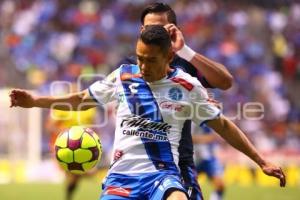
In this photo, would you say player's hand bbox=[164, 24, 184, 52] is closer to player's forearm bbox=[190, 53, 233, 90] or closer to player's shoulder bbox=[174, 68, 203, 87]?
player's forearm bbox=[190, 53, 233, 90]

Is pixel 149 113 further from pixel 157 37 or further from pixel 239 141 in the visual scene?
pixel 239 141

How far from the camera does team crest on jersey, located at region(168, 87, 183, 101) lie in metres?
5.39

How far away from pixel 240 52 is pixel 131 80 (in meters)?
16.1

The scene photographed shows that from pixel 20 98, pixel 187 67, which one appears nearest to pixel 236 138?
pixel 187 67

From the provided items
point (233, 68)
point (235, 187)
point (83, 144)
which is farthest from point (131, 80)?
point (233, 68)

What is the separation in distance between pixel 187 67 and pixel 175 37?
0.34 metres

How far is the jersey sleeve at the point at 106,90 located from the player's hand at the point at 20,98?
1.55ft

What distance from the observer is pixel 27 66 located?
21391mm

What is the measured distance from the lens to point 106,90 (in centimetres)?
557

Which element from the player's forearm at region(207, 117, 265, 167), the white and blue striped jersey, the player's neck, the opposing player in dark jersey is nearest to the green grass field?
the opposing player in dark jersey

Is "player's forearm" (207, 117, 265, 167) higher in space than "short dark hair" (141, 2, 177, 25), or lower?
lower

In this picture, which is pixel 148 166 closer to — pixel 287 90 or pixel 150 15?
pixel 150 15

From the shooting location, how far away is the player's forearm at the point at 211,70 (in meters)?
5.96

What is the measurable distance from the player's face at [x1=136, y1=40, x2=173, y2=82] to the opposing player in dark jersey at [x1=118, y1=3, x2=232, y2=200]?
53 centimetres
